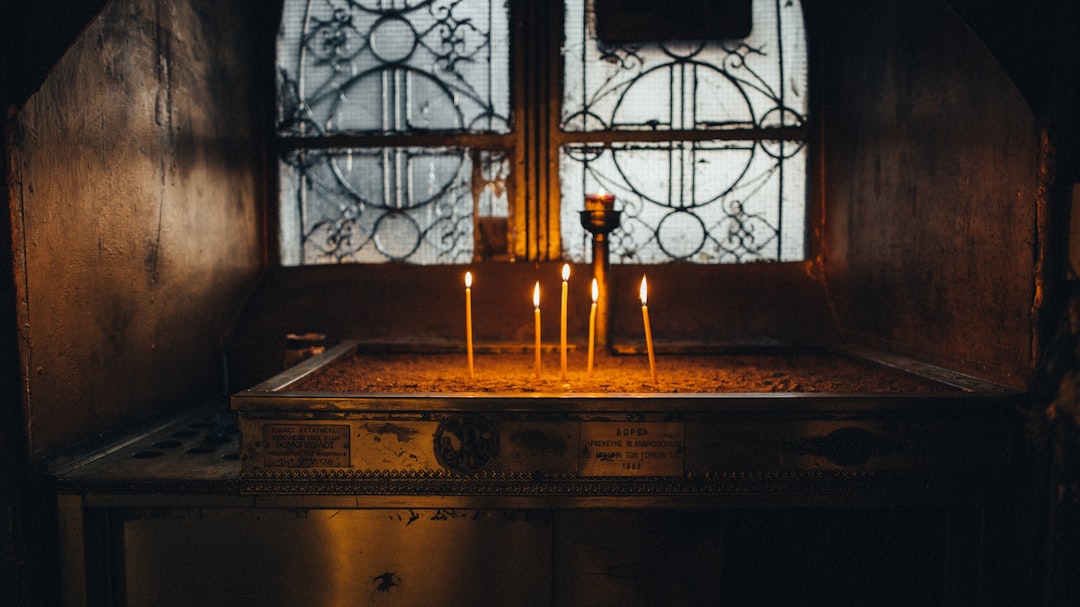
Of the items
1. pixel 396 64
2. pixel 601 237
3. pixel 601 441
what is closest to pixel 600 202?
pixel 601 237

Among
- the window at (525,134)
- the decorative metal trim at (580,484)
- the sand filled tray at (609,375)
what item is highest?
the window at (525,134)

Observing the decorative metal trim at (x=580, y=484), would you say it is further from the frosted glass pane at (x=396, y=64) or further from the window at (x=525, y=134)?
the frosted glass pane at (x=396, y=64)

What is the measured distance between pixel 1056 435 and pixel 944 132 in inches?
42.0

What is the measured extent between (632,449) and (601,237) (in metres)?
1.05

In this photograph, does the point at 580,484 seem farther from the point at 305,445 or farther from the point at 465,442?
the point at 305,445

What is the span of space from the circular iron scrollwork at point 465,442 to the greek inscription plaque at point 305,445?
263mm

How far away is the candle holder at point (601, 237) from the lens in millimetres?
2326

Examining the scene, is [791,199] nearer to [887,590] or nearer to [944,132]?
[944,132]

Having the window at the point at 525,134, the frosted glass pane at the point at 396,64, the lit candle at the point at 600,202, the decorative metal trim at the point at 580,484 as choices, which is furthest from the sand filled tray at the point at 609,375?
the frosted glass pane at the point at 396,64

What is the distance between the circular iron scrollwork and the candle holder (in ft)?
3.08

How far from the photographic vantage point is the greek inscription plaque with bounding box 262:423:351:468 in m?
1.62

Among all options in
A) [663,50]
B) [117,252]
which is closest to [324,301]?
[117,252]

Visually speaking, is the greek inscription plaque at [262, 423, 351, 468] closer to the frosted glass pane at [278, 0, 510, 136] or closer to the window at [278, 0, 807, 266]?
the window at [278, 0, 807, 266]

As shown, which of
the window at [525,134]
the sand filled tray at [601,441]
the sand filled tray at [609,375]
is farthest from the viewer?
the window at [525,134]
